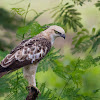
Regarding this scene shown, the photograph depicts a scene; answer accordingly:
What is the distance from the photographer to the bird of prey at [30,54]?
1.43m

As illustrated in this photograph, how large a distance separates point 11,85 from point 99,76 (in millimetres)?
1812

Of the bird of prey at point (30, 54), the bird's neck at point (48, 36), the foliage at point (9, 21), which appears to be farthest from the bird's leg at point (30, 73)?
the foliage at point (9, 21)

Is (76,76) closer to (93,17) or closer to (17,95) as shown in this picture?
(17,95)

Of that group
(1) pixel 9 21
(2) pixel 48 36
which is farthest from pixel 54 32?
(1) pixel 9 21

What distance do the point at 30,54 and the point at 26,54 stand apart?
0.09 feet

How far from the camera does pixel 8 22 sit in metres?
2.40

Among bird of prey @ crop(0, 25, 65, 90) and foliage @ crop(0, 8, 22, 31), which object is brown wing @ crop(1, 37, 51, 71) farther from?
foliage @ crop(0, 8, 22, 31)

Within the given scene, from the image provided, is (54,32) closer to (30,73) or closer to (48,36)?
(48,36)

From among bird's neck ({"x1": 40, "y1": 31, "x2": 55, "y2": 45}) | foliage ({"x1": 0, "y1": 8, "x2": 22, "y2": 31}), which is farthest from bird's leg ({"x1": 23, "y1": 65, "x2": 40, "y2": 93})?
foliage ({"x1": 0, "y1": 8, "x2": 22, "y2": 31})

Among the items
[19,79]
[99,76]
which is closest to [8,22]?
[19,79]

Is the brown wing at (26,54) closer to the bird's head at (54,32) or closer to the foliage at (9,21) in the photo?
the bird's head at (54,32)

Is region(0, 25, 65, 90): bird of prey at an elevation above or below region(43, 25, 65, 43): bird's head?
below

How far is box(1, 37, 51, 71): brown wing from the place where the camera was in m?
1.43

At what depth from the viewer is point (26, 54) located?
58.7 inches
